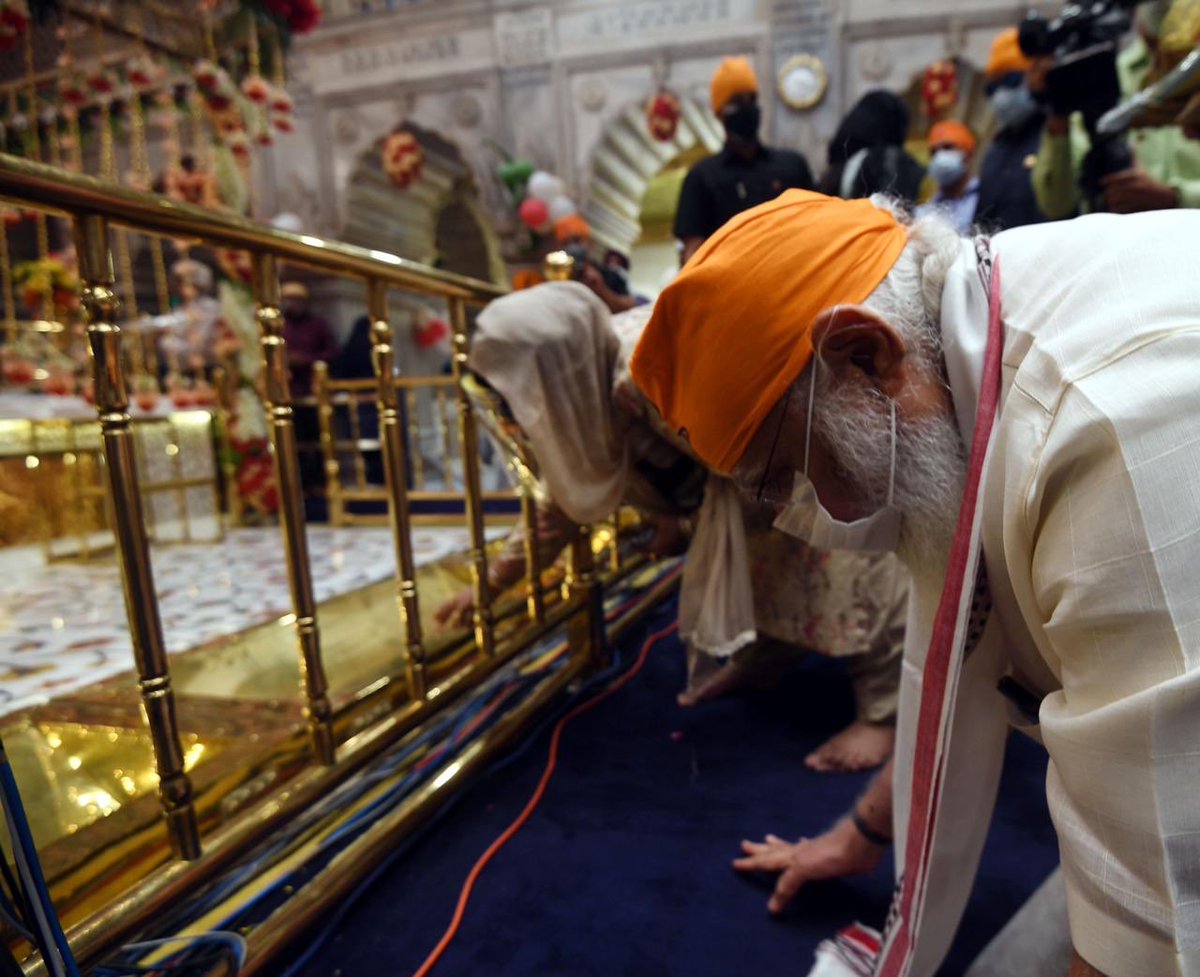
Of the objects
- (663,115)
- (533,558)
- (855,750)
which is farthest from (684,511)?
(663,115)

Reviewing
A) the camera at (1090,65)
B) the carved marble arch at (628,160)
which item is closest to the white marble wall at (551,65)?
the carved marble arch at (628,160)

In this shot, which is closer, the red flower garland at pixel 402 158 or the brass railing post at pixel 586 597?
the brass railing post at pixel 586 597

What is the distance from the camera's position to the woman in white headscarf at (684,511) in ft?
3.98

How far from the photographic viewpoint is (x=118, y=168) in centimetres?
670

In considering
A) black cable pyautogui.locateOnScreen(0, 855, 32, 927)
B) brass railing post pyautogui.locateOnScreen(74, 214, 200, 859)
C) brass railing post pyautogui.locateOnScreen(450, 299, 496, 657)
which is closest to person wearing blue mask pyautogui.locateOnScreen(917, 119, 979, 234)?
brass railing post pyautogui.locateOnScreen(450, 299, 496, 657)

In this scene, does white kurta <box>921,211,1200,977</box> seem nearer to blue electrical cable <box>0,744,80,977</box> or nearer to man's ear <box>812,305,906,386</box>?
man's ear <box>812,305,906,386</box>

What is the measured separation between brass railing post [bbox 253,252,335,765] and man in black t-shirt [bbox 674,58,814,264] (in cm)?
152

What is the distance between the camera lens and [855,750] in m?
1.43

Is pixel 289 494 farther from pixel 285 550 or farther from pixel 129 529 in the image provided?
pixel 129 529

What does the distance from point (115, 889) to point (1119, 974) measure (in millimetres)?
1055

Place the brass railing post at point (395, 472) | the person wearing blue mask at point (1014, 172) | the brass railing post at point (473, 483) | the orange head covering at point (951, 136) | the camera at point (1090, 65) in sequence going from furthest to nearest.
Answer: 1. the orange head covering at point (951, 136)
2. the person wearing blue mask at point (1014, 172)
3. the camera at point (1090, 65)
4. the brass railing post at point (473, 483)
5. the brass railing post at point (395, 472)

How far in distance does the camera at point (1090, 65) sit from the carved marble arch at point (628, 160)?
13.7 ft

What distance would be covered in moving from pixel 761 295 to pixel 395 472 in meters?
0.89

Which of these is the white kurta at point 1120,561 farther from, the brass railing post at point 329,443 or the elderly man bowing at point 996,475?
the brass railing post at point 329,443
